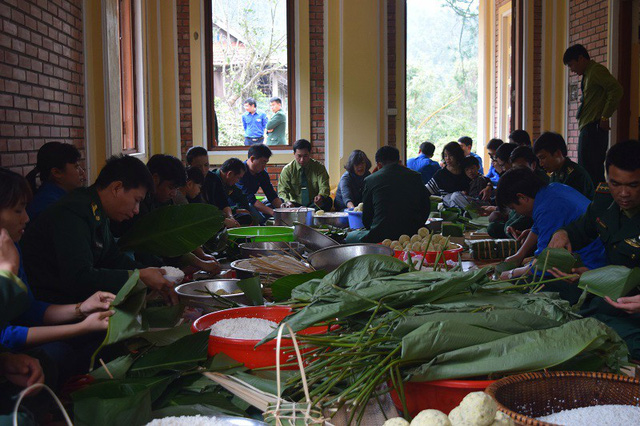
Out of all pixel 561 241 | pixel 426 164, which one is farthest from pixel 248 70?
pixel 561 241

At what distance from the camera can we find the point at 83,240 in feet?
7.84

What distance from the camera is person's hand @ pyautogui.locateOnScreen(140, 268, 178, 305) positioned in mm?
2309

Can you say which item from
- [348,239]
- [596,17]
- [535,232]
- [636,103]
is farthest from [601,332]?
[596,17]

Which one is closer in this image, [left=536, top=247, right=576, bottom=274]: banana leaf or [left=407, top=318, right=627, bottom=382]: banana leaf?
[left=407, top=318, right=627, bottom=382]: banana leaf

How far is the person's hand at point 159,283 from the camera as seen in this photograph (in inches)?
90.9

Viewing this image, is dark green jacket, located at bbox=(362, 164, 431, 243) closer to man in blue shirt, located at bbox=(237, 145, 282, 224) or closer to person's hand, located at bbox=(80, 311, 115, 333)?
man in blue shirt, located at bbox=(237, 145, 282, 224)

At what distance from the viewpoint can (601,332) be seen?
55.8 inches

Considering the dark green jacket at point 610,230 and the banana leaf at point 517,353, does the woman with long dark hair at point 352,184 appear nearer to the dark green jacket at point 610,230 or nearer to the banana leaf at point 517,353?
the dark green jacket at point 610,230

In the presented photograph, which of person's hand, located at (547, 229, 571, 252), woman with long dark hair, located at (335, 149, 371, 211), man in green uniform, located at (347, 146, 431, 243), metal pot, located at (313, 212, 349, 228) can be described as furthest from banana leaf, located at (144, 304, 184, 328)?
woman with long dark hair, located at (335, 149, 371, 211)

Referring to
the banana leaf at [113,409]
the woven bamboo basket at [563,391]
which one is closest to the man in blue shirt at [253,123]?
the banana leaf at [113,409]

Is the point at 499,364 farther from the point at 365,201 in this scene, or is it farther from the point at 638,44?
the point at 638,44

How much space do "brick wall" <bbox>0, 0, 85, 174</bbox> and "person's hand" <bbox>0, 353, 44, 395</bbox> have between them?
2.19m

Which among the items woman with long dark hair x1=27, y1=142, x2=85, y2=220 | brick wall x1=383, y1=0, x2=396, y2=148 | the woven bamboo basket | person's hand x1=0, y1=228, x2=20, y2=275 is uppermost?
brick wall x1=383, y1=0, x2=396, y2=148

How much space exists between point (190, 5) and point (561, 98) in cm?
523
